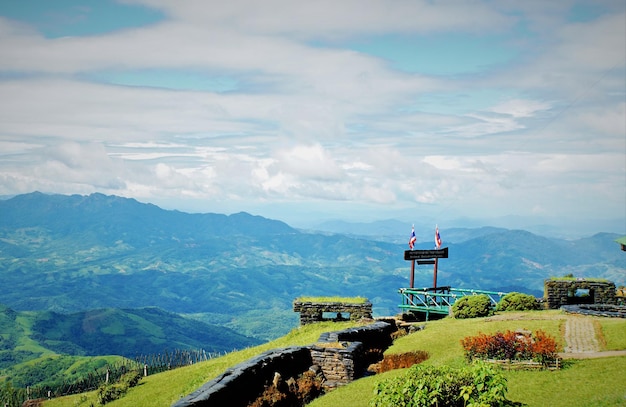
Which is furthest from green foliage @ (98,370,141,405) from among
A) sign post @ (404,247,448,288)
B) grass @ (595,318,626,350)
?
sign post @ (404,247,448,288)

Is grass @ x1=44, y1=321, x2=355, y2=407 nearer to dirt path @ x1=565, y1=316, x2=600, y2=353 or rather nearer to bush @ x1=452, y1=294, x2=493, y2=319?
bush @ x1=452, y1=294, x2=493, y2=319

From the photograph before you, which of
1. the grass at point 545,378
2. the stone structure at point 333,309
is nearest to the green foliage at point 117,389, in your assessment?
the stone structure at point 333,309

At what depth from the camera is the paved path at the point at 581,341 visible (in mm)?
21219

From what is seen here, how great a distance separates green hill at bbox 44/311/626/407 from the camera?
1659cm

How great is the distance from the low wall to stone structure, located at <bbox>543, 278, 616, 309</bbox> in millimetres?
19131

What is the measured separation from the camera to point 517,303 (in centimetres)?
3809

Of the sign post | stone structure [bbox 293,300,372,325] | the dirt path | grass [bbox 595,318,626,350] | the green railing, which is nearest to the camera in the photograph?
the dirt path

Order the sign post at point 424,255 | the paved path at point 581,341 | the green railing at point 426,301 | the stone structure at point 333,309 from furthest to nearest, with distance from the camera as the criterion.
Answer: the sign post at point 424,255 < the green railing at point 426,301 < the stone structure at point 333,309 < the paved path at point 581,341

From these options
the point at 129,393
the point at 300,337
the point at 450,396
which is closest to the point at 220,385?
the point at 450,396

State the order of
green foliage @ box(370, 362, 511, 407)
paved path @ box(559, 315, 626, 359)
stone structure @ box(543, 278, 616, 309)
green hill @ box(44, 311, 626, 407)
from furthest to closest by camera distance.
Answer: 1. stone structure @ box(543, 278, 616, 309)
2. paved path @ box(559, 315, 626, 359)
3. green hill @ box(44, 311, 626, 407)
4. green foliage @ box(370, 362, 511, 407)

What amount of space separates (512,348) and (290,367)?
8406 millimetres

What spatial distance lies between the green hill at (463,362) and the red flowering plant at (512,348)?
65cm

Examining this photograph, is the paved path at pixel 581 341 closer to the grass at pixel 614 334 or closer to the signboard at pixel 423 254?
the grass at pixel 614 334

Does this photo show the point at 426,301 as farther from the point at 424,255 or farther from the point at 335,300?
the point at 335,300
